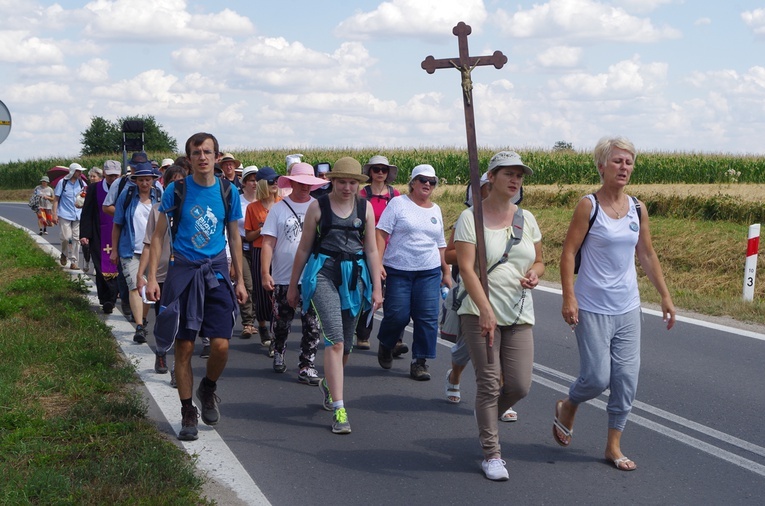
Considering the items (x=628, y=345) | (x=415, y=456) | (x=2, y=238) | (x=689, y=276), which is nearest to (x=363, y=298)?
(x=415, y=456)

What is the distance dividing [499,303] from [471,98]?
3.86 ft

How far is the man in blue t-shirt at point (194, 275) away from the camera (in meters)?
6.21

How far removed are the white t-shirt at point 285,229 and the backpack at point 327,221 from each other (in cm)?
143

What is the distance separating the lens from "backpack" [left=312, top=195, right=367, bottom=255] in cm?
680

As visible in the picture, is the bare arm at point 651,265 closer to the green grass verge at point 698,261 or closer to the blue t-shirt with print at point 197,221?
the blue t-shirt with print at point 197,221

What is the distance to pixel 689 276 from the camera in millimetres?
15836

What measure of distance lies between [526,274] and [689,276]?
1091 cm

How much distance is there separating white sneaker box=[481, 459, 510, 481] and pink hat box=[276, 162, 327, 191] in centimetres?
336

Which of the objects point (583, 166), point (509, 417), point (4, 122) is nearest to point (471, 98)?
point (509, 417)

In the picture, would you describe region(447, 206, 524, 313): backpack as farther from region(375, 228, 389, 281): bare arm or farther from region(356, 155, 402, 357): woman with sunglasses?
region(356, 155, 402, 357): woman with sunglasses

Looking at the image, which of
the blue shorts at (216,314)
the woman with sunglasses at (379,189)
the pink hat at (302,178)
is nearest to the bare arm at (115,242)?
the pink hat at (302,178)

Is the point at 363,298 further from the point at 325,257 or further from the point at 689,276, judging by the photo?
the point at 689,276

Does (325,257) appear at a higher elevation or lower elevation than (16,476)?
higher

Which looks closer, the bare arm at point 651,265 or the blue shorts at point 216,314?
the bare arm at point 651,265
